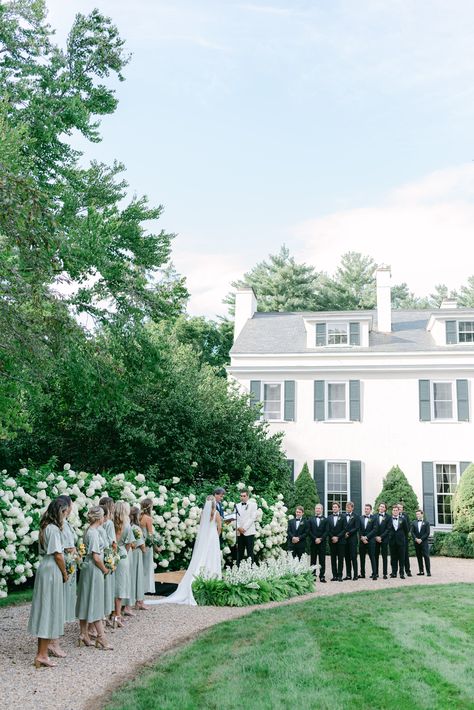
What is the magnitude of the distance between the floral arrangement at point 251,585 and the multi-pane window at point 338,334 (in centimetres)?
1456

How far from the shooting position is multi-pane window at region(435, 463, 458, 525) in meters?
24.4

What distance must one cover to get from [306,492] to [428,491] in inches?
172

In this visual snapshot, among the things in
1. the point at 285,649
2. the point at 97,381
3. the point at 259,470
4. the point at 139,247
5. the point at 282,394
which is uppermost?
the point at 139,247

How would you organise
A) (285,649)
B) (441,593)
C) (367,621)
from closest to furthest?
(285,649) → (367,621) → (441,593)

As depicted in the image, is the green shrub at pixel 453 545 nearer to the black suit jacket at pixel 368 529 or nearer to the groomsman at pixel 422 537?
the groomsman at pixel 422 537

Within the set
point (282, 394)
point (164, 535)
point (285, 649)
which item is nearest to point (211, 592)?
point (164, 535)

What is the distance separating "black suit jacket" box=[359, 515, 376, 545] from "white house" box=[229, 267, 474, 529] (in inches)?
346

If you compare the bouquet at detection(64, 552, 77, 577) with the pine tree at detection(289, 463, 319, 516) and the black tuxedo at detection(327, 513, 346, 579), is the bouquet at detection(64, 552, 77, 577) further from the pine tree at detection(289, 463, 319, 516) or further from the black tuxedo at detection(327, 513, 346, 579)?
the pine tree at detection(289, 463, 319, 516)

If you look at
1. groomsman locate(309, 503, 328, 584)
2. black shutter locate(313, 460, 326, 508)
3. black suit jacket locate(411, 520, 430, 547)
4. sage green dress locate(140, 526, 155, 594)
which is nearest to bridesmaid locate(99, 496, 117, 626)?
sage green dress locate(140, 526, 155, 594)

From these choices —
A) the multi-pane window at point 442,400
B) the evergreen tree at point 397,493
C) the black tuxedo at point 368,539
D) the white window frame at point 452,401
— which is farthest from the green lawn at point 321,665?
the multi-pane window at point 442,400

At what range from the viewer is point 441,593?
13023mm

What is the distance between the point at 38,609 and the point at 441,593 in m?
8.25

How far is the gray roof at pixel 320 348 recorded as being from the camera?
87.0 feet

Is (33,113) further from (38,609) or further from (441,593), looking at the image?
(441,593)
